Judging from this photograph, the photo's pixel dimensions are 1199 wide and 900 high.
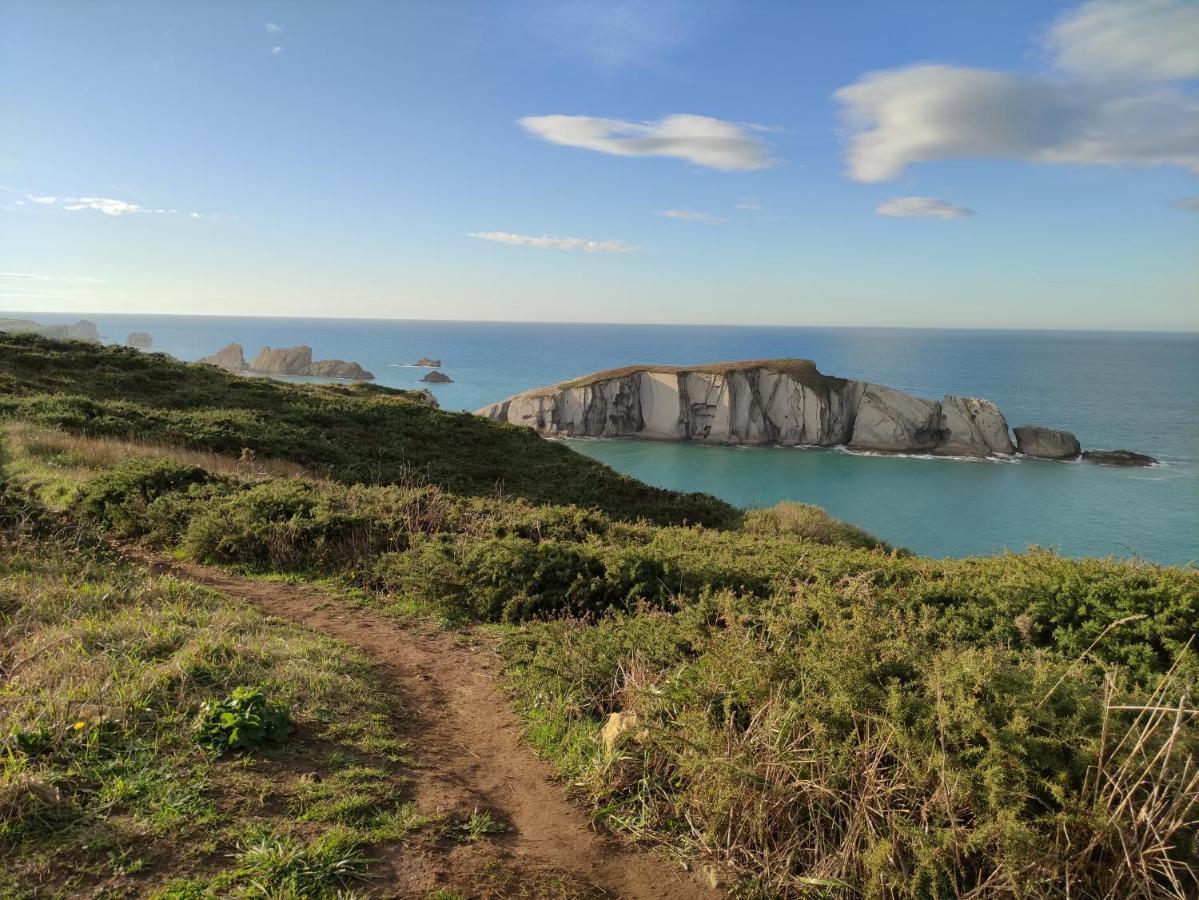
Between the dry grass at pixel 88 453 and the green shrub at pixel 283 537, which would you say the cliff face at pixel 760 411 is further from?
the green shrub at pixel 283 537

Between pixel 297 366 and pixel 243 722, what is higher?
pixel 297 366

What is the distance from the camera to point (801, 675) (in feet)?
15.8

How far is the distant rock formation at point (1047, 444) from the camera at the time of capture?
69.1 m

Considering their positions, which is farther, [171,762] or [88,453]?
[88,453]

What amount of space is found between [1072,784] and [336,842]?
13.6 feet

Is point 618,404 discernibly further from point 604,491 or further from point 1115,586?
point 1115,586

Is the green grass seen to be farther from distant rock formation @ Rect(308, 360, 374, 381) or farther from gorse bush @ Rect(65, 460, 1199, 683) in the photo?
distant rock formation @ Rect(308, 360, 374, 381)

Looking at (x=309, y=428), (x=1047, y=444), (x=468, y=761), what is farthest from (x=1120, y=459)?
(x=468, y=761)

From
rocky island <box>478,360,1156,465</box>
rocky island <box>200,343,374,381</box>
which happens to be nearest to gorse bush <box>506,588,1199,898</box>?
rocky island <box>478,360,1156,465</box>

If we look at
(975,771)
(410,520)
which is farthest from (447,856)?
(410,520)

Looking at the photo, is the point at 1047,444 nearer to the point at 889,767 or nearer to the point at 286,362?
the point at 889,767

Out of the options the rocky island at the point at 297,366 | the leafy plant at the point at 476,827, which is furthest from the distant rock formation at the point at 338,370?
the leafy plant at the point at 476,827

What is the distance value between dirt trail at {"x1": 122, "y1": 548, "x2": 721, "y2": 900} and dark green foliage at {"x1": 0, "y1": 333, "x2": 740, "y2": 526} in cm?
990

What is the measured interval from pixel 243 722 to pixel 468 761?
166 cm
